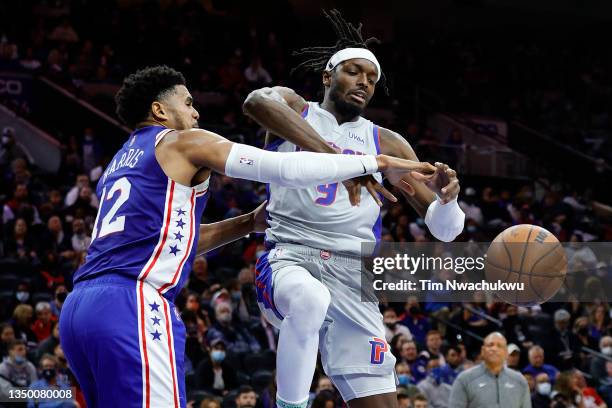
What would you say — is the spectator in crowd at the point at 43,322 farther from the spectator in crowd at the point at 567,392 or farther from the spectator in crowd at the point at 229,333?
the spectator in crowd at the point at 567,392

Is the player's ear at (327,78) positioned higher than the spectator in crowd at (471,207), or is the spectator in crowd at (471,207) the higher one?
the spectator in crowd at (471,207)

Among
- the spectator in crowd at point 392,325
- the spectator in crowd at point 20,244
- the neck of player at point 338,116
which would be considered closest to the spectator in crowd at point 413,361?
the spectator in crowd at point 392,325

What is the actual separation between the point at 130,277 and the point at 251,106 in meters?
1.26

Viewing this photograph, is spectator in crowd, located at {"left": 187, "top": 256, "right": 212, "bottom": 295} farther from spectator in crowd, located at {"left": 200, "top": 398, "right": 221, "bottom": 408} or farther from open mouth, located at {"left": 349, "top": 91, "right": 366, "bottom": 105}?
open mouth, located at {"left": 349, "top": 91, "right": 366, "bottom": 105}

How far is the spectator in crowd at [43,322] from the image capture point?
968 cm

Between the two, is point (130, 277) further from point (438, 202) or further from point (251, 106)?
point (438, 202)

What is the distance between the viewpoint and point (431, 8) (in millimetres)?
23859

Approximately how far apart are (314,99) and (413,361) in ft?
25.0

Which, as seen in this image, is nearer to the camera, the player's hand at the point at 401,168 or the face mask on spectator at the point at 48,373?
the player's hand at the point at 401,168

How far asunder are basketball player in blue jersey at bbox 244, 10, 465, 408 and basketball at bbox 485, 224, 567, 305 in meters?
0.99

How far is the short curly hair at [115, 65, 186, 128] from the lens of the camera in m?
4.48

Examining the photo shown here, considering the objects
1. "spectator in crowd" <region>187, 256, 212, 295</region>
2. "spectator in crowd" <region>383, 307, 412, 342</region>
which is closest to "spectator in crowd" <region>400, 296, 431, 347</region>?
"spectator in crowd" <region>383, 307, 412, 342</region>

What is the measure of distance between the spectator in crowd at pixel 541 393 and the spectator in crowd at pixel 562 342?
3.64 ft

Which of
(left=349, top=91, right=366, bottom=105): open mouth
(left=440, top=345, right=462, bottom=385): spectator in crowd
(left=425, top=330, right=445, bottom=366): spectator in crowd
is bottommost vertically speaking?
(left=440, top=345, right=462, bottom=385): spectator in crowd
